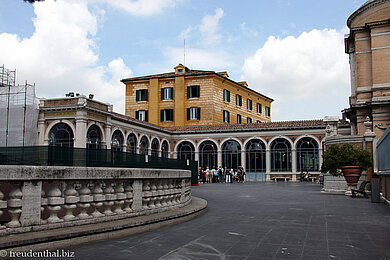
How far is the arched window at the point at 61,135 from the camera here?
97.9 ft

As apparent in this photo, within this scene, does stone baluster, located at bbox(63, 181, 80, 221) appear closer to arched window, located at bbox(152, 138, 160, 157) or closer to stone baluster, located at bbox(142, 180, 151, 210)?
stone baluster, located at bbox(142, 180, 151, 210)

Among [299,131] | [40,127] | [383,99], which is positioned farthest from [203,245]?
[299,131]

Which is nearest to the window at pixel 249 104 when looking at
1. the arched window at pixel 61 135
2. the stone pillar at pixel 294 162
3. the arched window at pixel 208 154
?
the arched window at pixel 208 154

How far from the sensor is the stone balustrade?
18.7 ft

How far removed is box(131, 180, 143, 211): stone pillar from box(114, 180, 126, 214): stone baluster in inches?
12.4

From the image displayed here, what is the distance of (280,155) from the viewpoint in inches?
1581

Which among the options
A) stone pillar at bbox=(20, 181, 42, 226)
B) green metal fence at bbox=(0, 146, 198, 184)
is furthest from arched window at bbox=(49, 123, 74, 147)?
stone pillar at bbox=(20, 181, 42, 226)

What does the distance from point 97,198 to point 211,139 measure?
35.3 metres

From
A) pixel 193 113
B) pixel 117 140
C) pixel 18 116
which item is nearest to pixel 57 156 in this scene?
pixel 18 116

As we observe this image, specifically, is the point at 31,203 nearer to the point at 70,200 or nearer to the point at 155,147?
the point at 70,200

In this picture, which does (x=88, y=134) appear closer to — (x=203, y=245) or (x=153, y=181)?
(x=153, y=181)

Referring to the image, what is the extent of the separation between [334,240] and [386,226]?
7.59 feet

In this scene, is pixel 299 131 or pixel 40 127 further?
pixel 299 131

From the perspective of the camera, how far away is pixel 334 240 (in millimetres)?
6742
